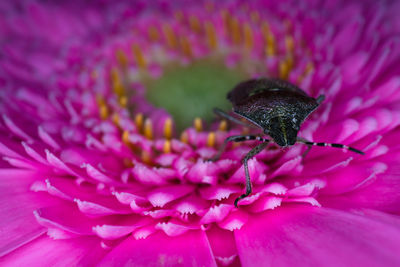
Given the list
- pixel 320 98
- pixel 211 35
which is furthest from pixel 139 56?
pixel 320 98

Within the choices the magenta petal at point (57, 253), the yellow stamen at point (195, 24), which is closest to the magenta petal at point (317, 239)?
the magenta petal at point (57, 253)

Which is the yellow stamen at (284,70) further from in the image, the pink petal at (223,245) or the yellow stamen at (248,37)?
the pink petal at (223,245)

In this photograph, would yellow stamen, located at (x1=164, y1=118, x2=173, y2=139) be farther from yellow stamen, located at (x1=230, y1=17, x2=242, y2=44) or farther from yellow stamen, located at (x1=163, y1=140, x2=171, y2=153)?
yellow stamen, located at (x1=230, y1=17, x2=242, y2=44)

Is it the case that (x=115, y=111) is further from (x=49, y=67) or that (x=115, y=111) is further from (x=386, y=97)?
(x=386, y=97)

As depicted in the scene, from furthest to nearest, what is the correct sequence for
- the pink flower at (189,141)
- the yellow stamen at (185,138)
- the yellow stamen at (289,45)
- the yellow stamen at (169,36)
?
1. the yellow stamen at (169,36)
2. the yellow stamen at (289,45)
3. the yellow stamen at (185,138)
4. the pink flower at (189,141)

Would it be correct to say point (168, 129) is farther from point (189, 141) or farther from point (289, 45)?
point (289, 45)

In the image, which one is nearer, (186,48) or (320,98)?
(320,98)

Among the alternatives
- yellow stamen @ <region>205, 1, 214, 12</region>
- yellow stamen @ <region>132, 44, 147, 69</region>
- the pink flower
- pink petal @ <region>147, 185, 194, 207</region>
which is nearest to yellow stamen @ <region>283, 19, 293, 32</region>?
the pink flower
